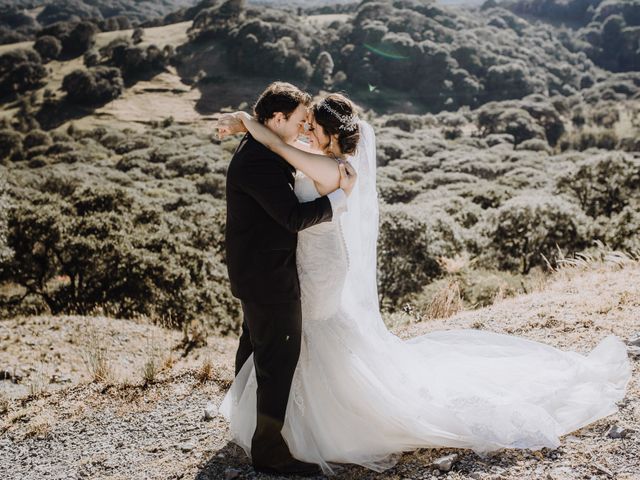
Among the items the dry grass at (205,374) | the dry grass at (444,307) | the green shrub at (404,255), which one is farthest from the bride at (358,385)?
the green shrub at (404,255)

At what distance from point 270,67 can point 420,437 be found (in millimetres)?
74987

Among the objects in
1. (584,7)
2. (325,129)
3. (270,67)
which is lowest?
(270,67)

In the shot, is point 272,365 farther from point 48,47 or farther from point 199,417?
point 48,47

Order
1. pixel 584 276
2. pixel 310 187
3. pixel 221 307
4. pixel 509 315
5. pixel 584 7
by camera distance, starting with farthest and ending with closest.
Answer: pixel 584 7 → pixel 221 307 → pixel 584 276 → pixel 509 315 → pixel 310 187

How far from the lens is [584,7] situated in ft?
426

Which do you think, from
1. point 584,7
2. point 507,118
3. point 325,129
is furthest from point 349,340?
point 584,7

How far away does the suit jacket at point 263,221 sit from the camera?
2.90 metres

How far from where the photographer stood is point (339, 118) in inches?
125

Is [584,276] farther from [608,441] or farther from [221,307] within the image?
[221,307]

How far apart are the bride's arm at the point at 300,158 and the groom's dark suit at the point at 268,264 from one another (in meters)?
0.05

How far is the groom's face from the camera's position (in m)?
3.12

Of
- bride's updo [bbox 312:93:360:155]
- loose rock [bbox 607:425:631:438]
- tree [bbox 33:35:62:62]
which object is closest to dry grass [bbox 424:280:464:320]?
loose rock [bbox 607:425:631:438]

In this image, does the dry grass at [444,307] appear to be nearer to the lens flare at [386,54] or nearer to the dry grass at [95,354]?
the dry grass at [95,354]

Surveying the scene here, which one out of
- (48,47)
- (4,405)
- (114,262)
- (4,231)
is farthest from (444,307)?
(48,47)
